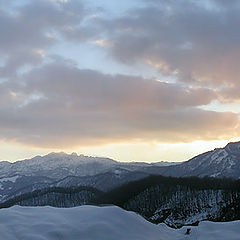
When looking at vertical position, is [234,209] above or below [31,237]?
below

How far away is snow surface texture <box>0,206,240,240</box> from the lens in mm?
23833

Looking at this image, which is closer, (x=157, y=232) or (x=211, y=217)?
(x=157, y=232)

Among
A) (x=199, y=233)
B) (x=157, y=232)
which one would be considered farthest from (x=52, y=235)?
(x=199, y=233)

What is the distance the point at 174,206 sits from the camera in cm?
18488

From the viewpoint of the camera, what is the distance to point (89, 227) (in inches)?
989

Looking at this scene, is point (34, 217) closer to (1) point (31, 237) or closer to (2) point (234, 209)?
(1) point (31, 237)

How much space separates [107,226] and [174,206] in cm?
16519

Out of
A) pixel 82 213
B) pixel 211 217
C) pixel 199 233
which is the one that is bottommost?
pixel 211 217

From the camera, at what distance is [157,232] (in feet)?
89.6

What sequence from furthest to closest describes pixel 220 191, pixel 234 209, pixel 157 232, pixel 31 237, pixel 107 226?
pixel 220 191
pixel 234 209
pixel 157 232
pixel 107 226
pixel 31 237

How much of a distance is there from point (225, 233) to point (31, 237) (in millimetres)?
13474

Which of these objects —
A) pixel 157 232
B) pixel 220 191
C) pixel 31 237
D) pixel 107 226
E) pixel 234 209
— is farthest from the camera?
pixel 220 191

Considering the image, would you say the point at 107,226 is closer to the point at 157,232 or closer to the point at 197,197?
the point at 157,232

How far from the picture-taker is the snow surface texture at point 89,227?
23.8m
